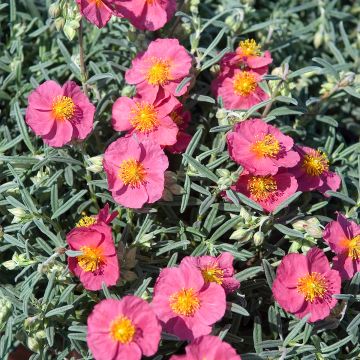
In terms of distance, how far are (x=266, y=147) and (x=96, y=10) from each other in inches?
35.7

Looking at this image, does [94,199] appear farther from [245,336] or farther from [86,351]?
[245,336]

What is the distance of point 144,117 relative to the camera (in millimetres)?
2693

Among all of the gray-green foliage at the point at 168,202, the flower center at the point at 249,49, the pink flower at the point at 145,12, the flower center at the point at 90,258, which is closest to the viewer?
the flower center at the point at 90,258

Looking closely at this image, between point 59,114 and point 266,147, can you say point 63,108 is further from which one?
point 266,147

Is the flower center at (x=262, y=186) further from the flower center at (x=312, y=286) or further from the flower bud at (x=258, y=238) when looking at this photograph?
the flower center at (x=312, y=286)

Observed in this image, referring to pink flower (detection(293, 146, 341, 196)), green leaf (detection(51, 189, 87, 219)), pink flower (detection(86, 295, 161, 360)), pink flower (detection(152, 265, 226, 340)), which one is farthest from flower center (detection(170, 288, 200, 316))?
pink flower (detection(293, 146, 341, 196))

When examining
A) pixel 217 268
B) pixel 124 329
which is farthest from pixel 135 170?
pixel 124 329

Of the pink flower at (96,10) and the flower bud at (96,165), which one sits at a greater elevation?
the pink flower at (96,10)

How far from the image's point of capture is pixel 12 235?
2.71 meters

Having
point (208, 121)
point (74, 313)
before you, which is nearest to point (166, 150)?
point (208, 121)

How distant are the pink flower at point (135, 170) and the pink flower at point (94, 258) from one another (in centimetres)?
22

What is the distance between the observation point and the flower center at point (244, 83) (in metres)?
2.95

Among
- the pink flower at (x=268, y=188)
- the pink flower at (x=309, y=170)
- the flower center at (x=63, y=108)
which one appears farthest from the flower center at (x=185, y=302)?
the flower center at (x=63, y=108)

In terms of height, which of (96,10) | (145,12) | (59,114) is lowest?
(59,114)
